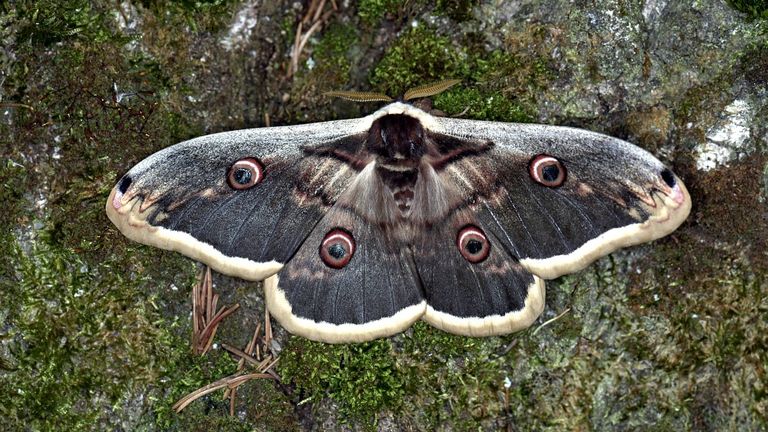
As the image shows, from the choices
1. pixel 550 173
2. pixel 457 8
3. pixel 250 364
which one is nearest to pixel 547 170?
pixel 550 173

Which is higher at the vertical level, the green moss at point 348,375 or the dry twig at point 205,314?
the dry twig at point 205,314

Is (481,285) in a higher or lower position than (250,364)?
higher

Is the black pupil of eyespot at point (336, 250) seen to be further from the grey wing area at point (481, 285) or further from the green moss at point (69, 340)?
the green moss at point (69, 340)

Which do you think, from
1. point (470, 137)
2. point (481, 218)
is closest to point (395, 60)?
point (470, 137)

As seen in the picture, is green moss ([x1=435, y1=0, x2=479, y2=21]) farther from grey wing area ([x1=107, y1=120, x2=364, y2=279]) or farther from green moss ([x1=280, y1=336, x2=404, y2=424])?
green moss ([x1=280, y1=336, x2=404, y2=424])

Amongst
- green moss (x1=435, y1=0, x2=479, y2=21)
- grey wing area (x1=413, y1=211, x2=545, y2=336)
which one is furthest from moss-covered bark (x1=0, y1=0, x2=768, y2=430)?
green moss (x1=435, y1=0, x2=479, y2=21)

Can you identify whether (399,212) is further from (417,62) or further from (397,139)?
(417,62)

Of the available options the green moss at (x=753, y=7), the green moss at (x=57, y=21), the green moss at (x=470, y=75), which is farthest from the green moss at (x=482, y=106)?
the green moss at (x=57, y=21)
